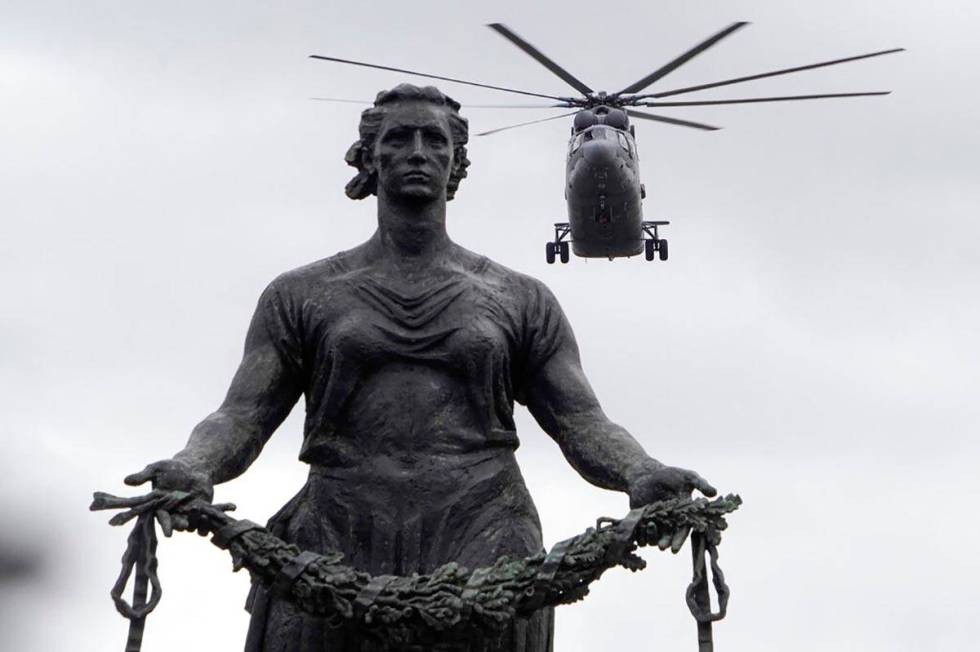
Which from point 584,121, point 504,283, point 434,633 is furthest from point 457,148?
point 584,121

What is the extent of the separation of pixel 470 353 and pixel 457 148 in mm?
1260

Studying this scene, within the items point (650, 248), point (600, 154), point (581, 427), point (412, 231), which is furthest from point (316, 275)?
point (650, 248)

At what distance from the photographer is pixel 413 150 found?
15.5 m

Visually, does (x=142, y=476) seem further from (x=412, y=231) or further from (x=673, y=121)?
(x=673, y=121)

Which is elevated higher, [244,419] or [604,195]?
[244,419]

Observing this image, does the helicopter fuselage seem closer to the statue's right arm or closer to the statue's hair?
the statue's hair

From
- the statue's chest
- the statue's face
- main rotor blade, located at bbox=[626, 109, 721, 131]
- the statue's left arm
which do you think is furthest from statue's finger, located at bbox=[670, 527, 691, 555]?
main rotor blade, located at bbox=[626, 109, 721, 131]

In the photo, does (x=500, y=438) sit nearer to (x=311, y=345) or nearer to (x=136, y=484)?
(x=311, y=345)

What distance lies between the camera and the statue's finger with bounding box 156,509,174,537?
1404cm

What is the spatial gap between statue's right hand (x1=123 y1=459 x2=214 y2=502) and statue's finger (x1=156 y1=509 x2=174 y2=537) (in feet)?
0.48

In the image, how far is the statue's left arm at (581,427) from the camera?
14629mm

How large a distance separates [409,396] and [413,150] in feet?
4.48

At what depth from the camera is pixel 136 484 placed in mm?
14039

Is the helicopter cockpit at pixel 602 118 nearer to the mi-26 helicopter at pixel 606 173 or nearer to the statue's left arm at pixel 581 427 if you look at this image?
the mi-26 helicopter at pixel 606 173
